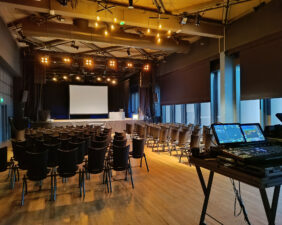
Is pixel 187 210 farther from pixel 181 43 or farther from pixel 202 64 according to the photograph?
pixel 181 43

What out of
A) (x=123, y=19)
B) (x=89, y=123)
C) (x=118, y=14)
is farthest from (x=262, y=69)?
(x=89, y=123)

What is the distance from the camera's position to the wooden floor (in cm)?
273

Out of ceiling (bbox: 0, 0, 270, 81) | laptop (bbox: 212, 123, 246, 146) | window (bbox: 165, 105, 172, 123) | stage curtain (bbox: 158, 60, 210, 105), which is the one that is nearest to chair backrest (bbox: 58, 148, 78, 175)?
laptop (bbox: 212, 123, 246, 146)

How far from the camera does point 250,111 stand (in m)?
7.59

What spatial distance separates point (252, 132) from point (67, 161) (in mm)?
2968

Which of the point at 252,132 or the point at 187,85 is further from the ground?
the point at 187,85

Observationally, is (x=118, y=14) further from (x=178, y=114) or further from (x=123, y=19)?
(x=178, y=114)

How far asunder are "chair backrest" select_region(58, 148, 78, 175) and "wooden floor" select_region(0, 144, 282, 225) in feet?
1.68

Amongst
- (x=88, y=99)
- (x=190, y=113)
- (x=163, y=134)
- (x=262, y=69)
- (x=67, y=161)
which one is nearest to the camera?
(x=67, y=161)

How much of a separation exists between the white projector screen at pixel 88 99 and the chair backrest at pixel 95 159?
13.6 meters

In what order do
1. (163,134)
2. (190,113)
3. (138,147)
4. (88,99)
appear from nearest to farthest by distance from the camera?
(138,147), (163,134), (190,113), (88,99)

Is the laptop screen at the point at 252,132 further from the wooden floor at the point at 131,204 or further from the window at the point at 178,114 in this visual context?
the window at the point at 178,114

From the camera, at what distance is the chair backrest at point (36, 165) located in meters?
3.23

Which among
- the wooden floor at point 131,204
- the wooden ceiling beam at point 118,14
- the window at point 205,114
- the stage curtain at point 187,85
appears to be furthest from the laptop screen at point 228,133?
the window at point 205,114
